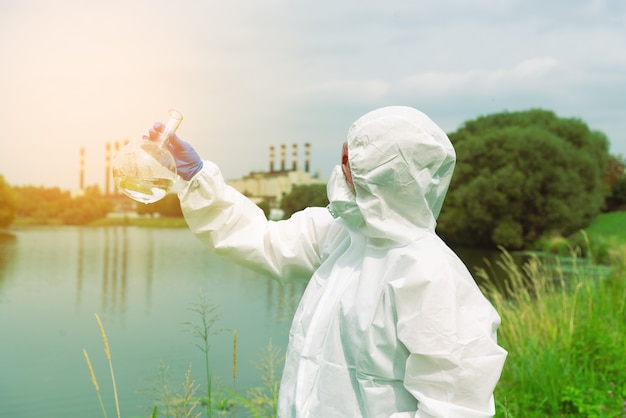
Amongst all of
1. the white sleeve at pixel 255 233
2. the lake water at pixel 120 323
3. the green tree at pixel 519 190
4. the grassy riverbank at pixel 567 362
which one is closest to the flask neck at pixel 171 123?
the white sleeve at pixel 255 233

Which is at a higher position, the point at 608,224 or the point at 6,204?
the point at 6,204

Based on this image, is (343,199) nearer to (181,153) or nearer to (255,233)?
(255,233)

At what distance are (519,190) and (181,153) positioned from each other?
24.4 metres

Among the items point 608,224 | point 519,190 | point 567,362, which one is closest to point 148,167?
point 567,362

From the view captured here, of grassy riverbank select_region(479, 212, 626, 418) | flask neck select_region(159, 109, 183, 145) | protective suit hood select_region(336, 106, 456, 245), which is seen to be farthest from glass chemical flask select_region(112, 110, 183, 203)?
grassy riverbank select_region(479, 212, 626, 418)

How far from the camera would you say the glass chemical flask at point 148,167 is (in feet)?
7.10

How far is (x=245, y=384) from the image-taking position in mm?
7375

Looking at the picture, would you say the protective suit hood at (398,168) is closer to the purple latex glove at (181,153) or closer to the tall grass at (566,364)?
the purple latex glove at (181,153)

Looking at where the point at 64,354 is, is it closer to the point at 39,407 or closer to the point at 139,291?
the point at 39,407

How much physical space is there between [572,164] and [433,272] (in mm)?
26595

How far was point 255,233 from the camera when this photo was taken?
2.29m

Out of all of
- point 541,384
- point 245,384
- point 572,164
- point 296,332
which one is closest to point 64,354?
point 245,384

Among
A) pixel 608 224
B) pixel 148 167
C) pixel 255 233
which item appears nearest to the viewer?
pixel 148 167

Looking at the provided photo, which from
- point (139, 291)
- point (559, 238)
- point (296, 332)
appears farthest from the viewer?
point (559, 238)
